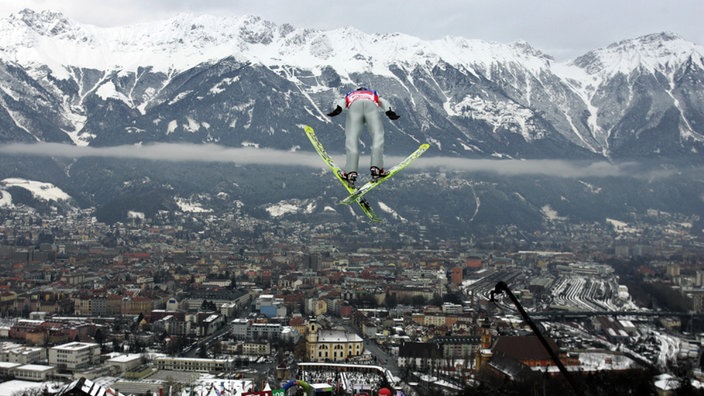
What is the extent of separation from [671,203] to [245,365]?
10457 cm

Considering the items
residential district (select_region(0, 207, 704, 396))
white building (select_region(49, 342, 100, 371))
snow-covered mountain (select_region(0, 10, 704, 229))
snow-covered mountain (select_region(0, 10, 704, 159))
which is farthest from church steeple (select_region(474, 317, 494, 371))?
snow-covered mountain (select_region(0, 10, 704, 159))

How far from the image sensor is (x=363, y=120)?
377 inches

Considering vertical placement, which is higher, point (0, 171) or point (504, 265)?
point (0, 171)

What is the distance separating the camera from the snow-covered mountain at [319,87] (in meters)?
133

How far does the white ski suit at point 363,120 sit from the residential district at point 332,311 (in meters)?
2.14

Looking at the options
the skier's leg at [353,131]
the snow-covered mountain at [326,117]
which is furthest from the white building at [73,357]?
the snow-covered mountain at [326,117]

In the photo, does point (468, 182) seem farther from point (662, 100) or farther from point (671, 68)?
point (671, 68)

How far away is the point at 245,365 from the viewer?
3662cm

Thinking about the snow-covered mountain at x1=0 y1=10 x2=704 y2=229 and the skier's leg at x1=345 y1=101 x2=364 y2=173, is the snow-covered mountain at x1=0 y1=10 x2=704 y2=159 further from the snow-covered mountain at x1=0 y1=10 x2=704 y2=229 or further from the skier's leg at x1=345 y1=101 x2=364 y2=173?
the skier's leg at x1=345 y1=101 x2=364 y2=173

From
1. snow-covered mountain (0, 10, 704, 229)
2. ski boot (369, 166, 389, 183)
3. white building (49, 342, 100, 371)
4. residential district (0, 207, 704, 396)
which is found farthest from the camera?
snow-covered mountain (0, 10, 704, 229)

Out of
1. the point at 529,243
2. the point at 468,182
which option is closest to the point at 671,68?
the point at 468,182

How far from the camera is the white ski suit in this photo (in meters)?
9.51

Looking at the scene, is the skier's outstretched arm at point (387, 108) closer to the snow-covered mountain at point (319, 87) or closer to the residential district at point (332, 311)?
the residential district at point (332, 311)

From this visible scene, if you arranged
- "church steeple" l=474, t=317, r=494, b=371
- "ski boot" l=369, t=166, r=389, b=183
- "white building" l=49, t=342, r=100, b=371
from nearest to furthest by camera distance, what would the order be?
"ski boot" l=369, t=166, r=389, b=183
"church steeple" l=474, t=317, r=494, b=371
"white building" l=49, t=342, r=100, b=371
